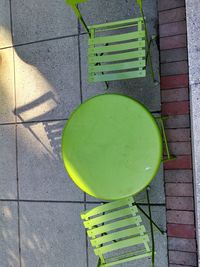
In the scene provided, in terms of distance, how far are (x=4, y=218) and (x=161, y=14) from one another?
9.63 feet

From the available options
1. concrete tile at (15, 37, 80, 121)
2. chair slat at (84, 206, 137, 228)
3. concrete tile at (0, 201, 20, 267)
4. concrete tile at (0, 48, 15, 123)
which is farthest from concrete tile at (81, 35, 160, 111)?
concrete tile at (0, 201, 20, 267)

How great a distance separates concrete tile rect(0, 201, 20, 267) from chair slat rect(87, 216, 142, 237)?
4.53 feet

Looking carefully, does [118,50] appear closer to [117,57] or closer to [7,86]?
[117,57]

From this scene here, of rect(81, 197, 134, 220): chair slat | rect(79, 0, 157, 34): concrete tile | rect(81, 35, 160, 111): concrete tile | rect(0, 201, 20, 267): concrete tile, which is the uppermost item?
rect(79, 0, 157, 34): concrete tile

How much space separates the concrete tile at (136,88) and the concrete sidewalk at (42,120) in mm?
11

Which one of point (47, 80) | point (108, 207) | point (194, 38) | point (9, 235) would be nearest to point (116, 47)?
point (194, 38)

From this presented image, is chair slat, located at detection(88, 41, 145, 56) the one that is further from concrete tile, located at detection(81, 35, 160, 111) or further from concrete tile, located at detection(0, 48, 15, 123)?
concrete tile, located at detection(0, 48, 15, 123)

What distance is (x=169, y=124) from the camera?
3494mm

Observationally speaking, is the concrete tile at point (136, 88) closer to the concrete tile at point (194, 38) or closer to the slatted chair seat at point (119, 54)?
the slatted chair seat at point (119, 54)

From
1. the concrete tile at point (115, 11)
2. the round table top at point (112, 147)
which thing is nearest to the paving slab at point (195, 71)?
the round table top at point (112, 147)

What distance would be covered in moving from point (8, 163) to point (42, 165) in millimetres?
475

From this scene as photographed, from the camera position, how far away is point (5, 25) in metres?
4.29

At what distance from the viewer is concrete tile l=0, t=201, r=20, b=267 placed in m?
4.16

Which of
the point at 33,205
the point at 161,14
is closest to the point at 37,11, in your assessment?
the point at 161,14
